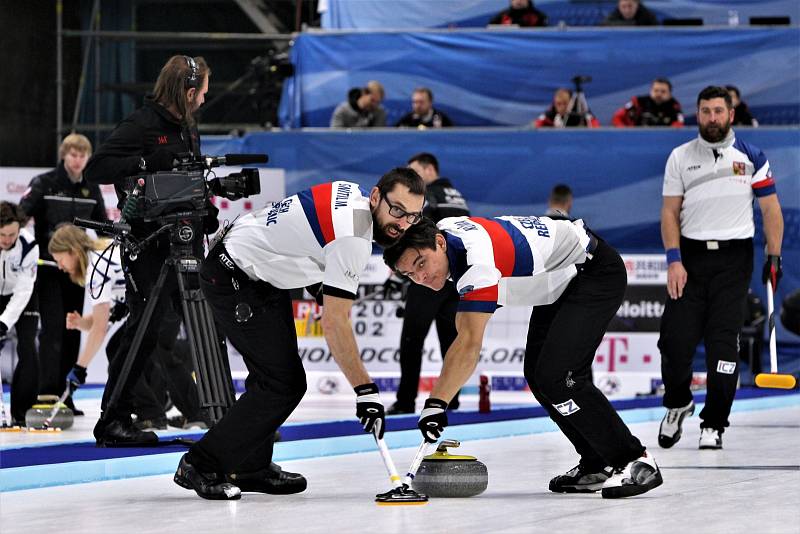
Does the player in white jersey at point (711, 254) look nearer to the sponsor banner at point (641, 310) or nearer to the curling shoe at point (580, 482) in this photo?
the curling shoe at point (580, 482)

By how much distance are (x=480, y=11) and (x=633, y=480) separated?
11630 mm

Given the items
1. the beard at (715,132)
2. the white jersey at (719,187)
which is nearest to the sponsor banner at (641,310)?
the white jersey at (719,187)

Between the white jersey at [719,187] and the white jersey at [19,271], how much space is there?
3.77m

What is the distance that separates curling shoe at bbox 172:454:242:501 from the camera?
4969mm

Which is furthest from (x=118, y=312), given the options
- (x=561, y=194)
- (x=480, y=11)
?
(x=480, y=11)

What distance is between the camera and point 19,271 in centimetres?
815

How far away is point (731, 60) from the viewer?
46.0 feet

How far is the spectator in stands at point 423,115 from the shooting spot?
45.1ft

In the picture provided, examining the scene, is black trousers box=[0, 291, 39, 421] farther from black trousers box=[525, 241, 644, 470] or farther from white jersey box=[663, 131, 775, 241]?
black trousers box=[525, 241, 644, 470]

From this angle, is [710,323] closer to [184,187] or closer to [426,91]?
[184,187]

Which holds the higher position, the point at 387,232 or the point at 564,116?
the point at 564,116

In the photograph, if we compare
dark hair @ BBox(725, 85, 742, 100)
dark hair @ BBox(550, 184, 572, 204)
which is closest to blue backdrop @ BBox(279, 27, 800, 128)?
dark hair @ BBox(725, 85, 742, 100)

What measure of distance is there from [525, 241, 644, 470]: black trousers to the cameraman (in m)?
2.03

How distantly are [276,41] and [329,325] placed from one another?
15411 mm
